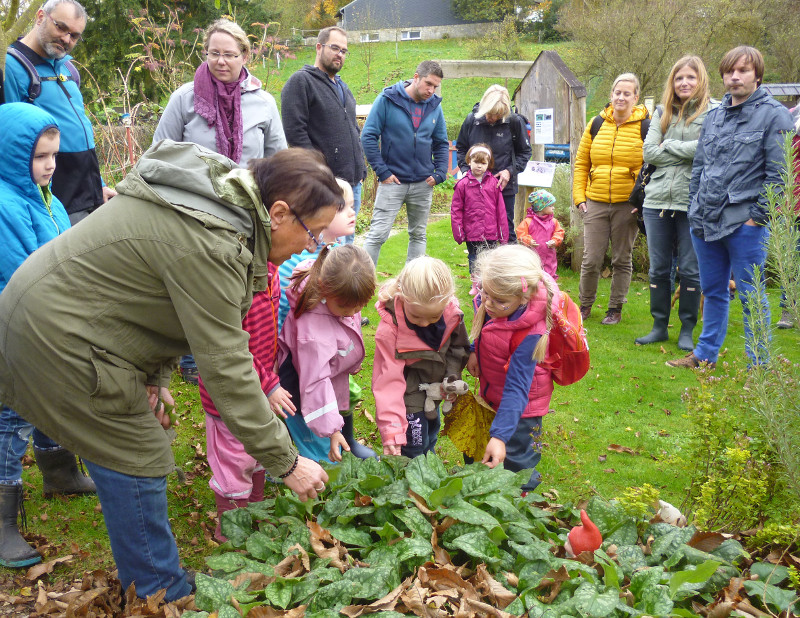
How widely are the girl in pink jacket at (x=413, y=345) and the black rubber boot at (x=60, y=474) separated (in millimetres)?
1686

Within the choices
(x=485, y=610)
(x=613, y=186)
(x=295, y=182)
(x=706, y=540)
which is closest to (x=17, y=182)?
(x=295, y=182)

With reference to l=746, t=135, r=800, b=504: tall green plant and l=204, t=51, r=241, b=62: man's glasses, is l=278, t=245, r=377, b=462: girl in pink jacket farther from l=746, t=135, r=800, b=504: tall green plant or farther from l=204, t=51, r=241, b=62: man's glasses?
l=204, t=51, r=241, b=62: man's glasses

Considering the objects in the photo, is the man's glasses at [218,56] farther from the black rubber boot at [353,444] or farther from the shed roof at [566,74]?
the shed roof at [566,74]

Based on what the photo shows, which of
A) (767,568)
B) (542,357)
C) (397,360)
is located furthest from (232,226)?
(767,568)

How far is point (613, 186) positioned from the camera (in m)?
6.05

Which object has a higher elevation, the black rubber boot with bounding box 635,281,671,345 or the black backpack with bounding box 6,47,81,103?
the black backpack with bounding box 6,47,81,103

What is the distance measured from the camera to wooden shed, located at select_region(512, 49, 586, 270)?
746 cm

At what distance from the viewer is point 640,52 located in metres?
15.1

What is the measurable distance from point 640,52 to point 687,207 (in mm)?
11528

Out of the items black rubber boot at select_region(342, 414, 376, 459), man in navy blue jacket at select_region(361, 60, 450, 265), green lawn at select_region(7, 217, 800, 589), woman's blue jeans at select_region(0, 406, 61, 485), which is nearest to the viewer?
woman's blue jeans at select_region(0, 406, 61, 485)

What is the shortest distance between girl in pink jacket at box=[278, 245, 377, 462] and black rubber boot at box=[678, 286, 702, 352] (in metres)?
3.68

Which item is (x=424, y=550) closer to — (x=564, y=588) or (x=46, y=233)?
(x=564, y=588)

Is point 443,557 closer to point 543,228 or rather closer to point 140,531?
point 140,531

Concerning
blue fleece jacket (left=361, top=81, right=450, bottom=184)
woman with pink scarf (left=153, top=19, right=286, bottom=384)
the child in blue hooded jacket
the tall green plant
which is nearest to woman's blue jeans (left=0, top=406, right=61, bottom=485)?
the child in blue hooded jacket
